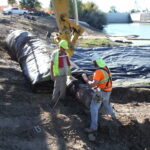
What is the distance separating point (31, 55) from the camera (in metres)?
11.6

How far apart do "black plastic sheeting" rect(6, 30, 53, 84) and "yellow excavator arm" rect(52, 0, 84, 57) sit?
0.85 metres

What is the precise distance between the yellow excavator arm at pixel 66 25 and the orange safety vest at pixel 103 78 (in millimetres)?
4518


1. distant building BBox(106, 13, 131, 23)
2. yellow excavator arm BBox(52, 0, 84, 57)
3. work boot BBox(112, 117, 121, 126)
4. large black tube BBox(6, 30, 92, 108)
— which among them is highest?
yellow excavator arm BBox(52, 0, 84, 57)

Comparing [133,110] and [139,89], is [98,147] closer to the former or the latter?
[133,110]

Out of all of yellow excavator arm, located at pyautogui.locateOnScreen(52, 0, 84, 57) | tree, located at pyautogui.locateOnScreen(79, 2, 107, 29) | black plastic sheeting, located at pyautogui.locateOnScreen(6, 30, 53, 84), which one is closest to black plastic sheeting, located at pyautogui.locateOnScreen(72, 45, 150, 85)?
yellow excavator arm, located at pyautogui.locateOnScreen(52, 0, 84, 57)

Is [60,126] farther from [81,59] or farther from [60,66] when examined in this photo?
[81,59]

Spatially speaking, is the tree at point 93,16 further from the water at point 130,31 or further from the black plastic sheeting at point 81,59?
the black plastic sheeting at point 81,59

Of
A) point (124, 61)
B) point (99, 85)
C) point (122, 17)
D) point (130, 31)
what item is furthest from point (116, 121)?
point (122, 17)

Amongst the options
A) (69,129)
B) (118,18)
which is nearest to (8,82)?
(69,129)

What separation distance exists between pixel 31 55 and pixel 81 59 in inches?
107

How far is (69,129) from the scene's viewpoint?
7141mm

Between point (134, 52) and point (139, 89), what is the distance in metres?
5.00

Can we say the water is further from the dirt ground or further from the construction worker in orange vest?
the construction worker in orange vest

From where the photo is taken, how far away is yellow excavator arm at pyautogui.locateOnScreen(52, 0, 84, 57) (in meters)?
11.4
